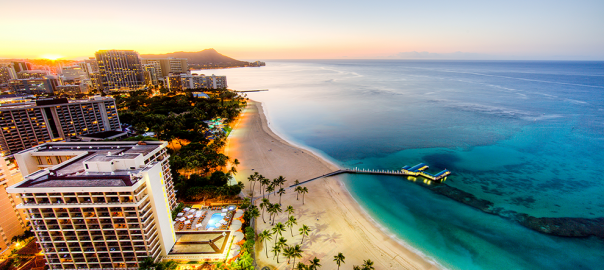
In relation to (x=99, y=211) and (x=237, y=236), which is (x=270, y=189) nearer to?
(x=237, y=236)

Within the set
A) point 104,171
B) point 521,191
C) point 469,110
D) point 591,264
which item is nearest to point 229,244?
point 104,171

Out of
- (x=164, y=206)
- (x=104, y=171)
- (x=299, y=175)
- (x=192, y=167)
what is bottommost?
(x=299, y=175)

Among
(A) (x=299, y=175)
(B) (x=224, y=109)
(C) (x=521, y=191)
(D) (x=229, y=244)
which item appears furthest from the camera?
(B) (x=224, y=109)

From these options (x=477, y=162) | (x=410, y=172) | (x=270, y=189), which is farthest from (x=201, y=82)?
(x=477, y=162)

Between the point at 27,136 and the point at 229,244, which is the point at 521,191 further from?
the point at 27,136

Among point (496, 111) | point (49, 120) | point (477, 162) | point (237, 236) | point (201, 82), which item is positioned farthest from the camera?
point (201, 82)

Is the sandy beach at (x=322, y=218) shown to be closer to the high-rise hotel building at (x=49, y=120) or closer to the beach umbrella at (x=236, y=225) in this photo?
the beach umbrella at (x=236, y=225)
